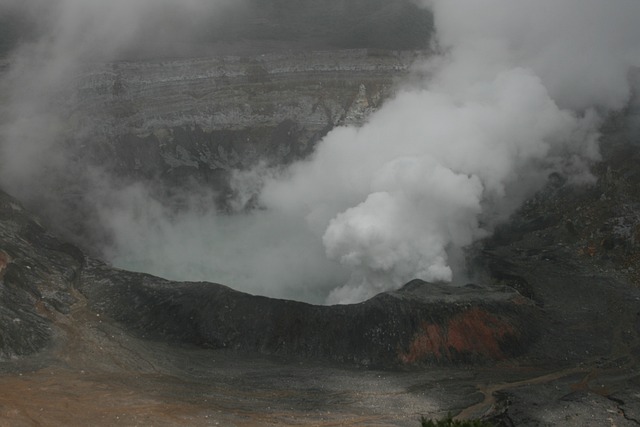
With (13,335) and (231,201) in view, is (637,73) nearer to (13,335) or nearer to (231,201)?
(231,201)

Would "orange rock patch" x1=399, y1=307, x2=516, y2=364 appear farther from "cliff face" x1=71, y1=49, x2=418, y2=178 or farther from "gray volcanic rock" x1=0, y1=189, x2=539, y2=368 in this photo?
"cliff face" x1=71, y1=49, x2=418, y2=178

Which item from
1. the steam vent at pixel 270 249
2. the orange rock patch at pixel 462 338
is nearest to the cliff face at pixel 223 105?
the steam vent at pixel 270 249

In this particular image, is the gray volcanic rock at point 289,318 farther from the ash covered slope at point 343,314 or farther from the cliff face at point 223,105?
the cliff face at point 223,105

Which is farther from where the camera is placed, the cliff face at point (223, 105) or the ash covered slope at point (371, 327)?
the cliff face at point (223, 105)

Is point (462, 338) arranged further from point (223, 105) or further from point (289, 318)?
point (223, 105)

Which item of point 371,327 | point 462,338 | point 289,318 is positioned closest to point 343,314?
point 371,327

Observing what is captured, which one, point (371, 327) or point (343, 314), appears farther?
point (343, 314)

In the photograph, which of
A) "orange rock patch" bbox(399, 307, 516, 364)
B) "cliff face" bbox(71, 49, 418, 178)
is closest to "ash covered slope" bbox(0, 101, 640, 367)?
"orange rock patch" bbox(399, 307, 516, 364)

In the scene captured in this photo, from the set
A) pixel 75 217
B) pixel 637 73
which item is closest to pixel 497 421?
pixel 75 217
